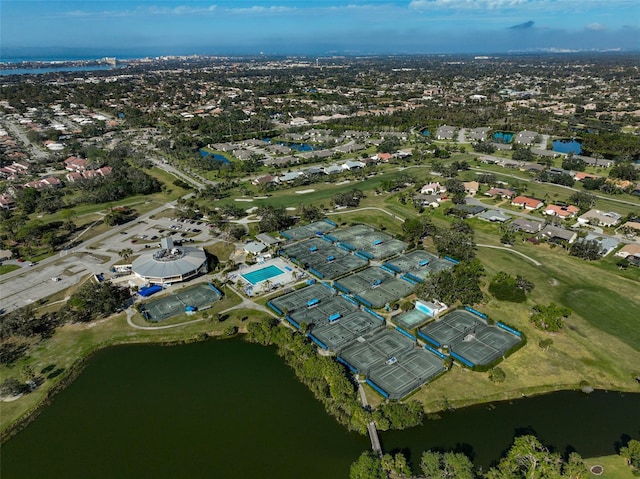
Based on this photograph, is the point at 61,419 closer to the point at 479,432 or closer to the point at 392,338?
the point at 392,338

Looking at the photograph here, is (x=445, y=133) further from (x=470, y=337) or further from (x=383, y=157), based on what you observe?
(x=470, y=337)

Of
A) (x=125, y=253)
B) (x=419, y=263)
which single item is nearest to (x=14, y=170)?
(x=125, y=253)

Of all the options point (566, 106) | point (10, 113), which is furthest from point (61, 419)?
point (566, 106)

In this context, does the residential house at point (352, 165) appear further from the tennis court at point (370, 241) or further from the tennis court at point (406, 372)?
the tennis court at point (406, 372)

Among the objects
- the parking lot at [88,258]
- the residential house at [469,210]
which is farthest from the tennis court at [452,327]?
the parking lot at [88,258]

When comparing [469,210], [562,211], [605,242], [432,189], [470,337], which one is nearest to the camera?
[470,337]

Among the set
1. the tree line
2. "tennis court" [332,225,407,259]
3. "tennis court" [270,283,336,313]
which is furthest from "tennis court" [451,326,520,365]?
"tennis court" [332,225,407,259]
